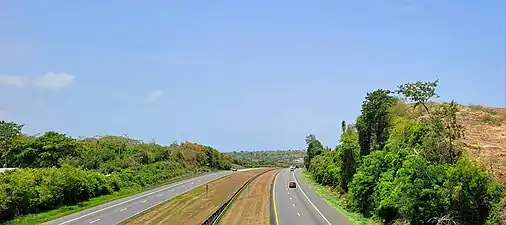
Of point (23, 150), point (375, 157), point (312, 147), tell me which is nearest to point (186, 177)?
point (23, 150)

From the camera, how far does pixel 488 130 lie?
46.9 meters

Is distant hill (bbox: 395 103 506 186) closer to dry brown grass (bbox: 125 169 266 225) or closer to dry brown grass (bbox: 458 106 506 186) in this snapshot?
dry brown grass (bbox: 458 106 506 186)

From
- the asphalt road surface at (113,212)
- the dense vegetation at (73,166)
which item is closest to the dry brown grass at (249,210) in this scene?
the asphalt road surface at (113,212)

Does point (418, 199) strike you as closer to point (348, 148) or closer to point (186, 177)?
point (348, 148)

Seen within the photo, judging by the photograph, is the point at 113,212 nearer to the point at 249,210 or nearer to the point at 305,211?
the point at 249,210

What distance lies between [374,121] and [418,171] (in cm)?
2885

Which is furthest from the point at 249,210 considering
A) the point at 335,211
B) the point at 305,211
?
the point at 335,211

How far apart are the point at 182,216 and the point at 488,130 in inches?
1114

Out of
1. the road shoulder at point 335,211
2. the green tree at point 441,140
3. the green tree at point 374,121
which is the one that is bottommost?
the road shoulder at point 335,211

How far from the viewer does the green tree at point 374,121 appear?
192 feet

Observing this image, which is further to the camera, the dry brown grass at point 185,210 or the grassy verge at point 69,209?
the grassy verge at point 69,209

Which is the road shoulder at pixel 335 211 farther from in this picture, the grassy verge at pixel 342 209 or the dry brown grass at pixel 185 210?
the dry brown grass at pixel 185 210

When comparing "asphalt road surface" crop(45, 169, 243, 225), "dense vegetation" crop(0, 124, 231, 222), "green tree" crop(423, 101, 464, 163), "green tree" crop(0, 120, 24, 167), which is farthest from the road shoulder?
"green tree" crop(0, 120, 24, 167)

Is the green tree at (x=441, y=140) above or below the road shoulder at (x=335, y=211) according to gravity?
above
